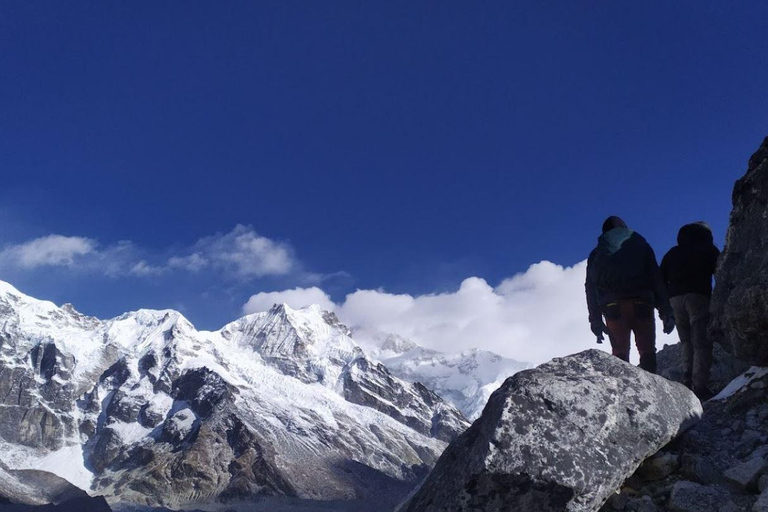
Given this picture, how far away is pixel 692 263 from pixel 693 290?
474 mm

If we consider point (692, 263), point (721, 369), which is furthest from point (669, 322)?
point (721, 369)

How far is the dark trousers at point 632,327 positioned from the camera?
380 inches

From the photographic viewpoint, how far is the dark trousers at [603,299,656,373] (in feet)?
31.7

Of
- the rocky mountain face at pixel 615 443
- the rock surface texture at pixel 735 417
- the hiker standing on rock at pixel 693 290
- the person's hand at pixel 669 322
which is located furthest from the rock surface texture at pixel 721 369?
the rocky mountain face at pixel 615 443

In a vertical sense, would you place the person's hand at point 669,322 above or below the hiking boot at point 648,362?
above

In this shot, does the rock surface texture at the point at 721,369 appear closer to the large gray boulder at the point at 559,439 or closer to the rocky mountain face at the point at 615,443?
the rocky mountain face at the point at 615,443

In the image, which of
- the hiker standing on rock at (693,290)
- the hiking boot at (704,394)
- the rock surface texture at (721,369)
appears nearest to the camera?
the hiking boot at (704,394)

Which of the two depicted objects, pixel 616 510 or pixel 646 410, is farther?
pixel 646 410

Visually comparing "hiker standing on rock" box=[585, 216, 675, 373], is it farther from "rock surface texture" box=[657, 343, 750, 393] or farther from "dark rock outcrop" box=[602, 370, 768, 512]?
"dark rock outcrop" box=[602, 370, 768, 512]

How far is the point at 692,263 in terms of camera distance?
34.8ft

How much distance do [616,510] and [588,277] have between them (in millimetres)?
4923

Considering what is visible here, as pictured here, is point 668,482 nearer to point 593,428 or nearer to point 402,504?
point 593,428

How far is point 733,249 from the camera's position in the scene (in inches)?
345

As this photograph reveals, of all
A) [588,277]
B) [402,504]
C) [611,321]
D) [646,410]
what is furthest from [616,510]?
[588,277]
